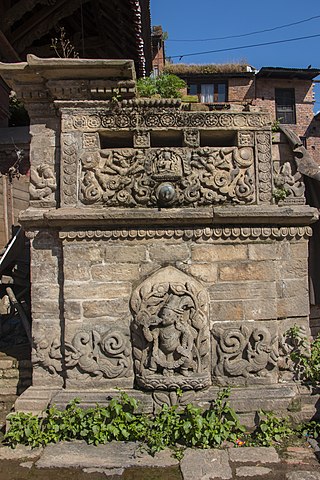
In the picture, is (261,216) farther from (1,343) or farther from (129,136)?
(1,343)

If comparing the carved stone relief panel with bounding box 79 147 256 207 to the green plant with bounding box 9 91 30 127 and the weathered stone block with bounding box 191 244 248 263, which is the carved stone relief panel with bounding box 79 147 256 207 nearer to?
the weathered stone block with bounding box 191 244 248 263

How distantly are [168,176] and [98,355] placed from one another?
1.94 meters

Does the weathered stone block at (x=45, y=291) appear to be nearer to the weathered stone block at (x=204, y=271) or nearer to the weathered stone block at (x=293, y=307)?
the weathered stone block at (x=204, y=271)

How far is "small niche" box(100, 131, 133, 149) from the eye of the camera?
185 inches

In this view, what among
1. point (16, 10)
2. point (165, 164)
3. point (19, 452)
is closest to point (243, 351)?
point (165, 164)

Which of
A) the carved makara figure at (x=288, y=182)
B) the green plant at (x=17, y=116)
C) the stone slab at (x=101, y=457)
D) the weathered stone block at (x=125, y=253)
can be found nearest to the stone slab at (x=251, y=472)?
the stone slab at (x=101, y=457)

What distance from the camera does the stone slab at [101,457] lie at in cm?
371

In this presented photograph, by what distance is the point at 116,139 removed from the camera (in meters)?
4.82

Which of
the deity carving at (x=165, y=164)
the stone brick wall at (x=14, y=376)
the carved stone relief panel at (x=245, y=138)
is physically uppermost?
the carved stone relief panel at (x=245, y=138)

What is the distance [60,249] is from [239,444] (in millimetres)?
2554

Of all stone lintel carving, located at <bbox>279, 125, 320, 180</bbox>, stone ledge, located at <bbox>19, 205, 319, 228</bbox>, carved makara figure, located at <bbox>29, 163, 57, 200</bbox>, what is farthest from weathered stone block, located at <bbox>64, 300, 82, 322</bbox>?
stone lintel carving, located at <bbox>279, 125, 320, 180</bbox>

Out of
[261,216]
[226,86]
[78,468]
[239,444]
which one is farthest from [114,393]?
[226,86]

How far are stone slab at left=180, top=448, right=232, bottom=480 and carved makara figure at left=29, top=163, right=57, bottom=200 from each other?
283 centimetres

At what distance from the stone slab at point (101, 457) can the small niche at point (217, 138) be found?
3114 mm
